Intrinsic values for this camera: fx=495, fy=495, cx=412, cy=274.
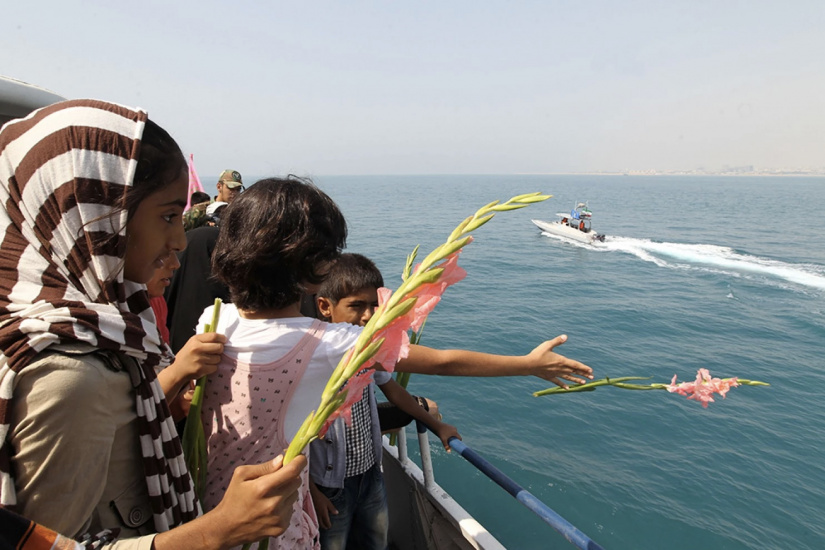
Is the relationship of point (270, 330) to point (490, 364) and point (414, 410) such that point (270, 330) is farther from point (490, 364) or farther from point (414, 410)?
point (414, 410)

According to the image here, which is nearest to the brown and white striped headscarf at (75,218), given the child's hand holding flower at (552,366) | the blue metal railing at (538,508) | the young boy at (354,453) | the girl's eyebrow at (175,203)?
the girl's eyebrow at (175,203)

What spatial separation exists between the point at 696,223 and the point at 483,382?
43870 mm

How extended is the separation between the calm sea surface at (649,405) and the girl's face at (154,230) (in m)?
8.81

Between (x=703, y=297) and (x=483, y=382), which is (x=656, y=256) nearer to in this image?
(x=703, y=297)

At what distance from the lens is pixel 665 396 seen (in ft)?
46.0

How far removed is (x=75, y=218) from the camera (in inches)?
36.5

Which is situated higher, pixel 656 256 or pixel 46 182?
pixel 46 182

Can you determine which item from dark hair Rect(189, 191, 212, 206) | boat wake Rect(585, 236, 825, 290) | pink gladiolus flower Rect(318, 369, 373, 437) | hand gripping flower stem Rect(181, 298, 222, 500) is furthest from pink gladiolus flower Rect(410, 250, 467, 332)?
boat wake Rect(585, 236, 825, 290)

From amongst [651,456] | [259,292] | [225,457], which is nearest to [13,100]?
[259,292]

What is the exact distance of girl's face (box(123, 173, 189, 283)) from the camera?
1036 millimetres

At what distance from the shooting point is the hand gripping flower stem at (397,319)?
0.90 metres

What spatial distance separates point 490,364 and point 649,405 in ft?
45.5

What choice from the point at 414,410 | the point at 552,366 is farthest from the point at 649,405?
the point at 552,366

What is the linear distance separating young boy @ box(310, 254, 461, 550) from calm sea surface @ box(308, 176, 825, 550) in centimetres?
719
